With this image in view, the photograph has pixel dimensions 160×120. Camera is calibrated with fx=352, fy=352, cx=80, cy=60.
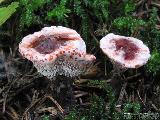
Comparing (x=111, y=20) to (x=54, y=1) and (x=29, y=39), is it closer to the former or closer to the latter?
(x=54, y=1)

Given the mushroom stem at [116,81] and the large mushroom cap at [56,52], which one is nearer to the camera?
the large mushroom cap at [56,52]

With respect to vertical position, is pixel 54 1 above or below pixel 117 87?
above

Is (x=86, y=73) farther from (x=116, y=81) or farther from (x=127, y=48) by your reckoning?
(x=127, y=48)

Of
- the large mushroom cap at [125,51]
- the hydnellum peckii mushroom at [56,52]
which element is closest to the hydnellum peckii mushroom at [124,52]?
the large mushroom cap at [125,51]

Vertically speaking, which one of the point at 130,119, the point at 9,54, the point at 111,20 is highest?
the point at 111,20

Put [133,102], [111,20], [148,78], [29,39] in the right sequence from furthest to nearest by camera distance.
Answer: [111,20] < [148,78] < [133,102] < [29,39]

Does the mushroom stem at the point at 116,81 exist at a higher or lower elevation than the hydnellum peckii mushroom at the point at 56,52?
lower

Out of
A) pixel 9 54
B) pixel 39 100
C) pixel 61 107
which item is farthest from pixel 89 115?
pixel 9 54

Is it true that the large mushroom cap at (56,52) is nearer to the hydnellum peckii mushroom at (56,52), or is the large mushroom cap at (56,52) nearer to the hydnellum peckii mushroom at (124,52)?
the hydnellum peckii mushroom at (56,52)

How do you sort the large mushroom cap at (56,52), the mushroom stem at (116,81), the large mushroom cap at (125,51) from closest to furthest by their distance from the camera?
the large mushroom cap at (56,52) < the large mushroom cap at (125,51) < the mushroom stem at (116,81)

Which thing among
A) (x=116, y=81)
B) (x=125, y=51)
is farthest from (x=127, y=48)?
(x=116, y=81)
